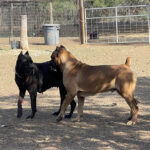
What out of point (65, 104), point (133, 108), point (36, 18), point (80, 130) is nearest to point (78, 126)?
point (80, 130)

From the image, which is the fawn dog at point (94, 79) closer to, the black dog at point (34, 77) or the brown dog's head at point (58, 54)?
the brown dog's head at point (58, 54)

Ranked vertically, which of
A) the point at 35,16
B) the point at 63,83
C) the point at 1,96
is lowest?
the point at 1,96

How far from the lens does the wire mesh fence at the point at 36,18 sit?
25.5 metres

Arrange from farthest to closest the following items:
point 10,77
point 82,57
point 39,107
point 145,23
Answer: point 145,23
point 82,57
point 10,77
point 39,107

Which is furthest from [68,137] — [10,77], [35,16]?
[35,16]

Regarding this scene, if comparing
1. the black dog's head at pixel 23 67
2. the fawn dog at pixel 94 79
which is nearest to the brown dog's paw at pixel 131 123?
the fawn dog at pixel 94 79

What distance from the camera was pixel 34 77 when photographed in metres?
7.89

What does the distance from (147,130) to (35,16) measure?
1944 cm

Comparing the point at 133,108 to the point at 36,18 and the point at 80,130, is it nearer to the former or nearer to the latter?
the point at 80,130

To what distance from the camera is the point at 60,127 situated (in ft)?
23.4

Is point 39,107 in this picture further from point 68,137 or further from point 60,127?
point 68,137

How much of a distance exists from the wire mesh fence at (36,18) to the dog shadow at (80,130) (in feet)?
56.2

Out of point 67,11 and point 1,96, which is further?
point 67,11

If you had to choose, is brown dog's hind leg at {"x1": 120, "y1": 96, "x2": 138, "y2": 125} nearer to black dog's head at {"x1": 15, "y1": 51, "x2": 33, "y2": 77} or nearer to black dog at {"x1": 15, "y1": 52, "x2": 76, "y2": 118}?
black dog at {"x1": 15, "y1": 52, "x2": 76, "y2": 118}
